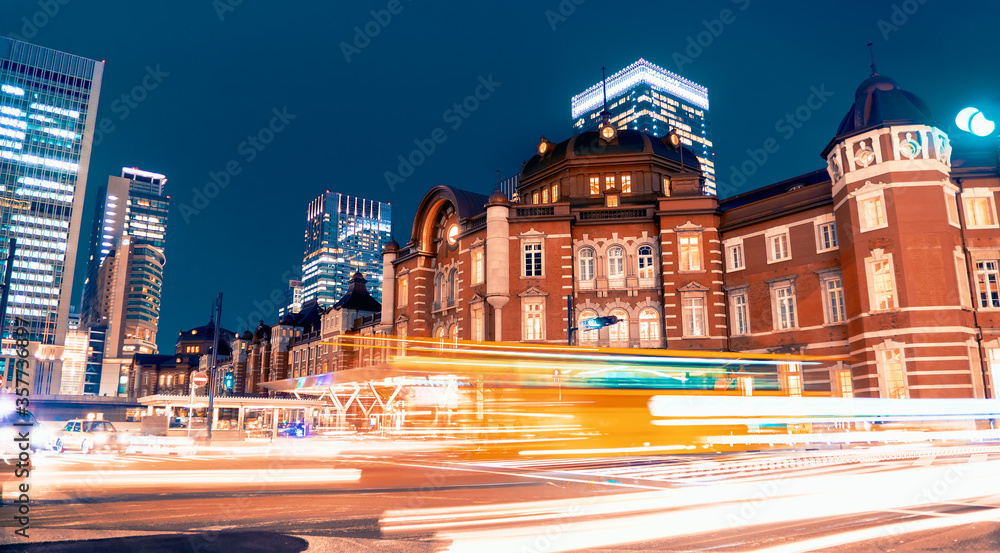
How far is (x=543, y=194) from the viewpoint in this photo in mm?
48250

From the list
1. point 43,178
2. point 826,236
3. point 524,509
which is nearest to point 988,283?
point 826,236

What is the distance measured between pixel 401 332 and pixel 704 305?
76.7 feet

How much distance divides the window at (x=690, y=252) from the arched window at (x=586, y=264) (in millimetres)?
5445

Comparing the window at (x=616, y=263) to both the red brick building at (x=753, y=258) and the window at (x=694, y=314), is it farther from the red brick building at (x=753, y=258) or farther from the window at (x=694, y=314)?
the window at (x=694, y=314)

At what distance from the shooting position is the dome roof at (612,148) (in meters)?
46.3

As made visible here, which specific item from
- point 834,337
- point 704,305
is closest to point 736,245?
point 704,305

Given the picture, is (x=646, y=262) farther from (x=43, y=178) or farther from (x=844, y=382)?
(x=43, y=178)

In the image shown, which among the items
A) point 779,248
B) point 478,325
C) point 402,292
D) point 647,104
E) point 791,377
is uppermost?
point 647,104

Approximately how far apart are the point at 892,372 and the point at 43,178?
146 metres

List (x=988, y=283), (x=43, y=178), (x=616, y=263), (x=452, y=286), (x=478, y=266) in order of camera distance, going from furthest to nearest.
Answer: (x=43, y=178), (x=452, y=286), (x=478, y=266), (x=616, y=263), (x=988, y=283)

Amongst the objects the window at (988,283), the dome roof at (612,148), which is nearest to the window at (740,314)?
the window at (988,283)

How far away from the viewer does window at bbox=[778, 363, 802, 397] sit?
1222 inches

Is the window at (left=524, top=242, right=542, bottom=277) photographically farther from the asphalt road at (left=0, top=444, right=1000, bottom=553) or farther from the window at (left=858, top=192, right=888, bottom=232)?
the asphalt road at (left=0, top=444, right=1000, bottom=553)

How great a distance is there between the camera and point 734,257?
3834 cm
